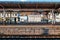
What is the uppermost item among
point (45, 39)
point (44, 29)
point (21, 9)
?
point (21, 9)

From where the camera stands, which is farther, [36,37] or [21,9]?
[21,9]

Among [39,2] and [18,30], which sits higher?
[39,2]

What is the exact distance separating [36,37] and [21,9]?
9.61 metres

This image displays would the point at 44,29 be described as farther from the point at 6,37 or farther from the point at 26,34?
the point at 6,37

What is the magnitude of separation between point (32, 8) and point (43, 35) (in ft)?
33.1

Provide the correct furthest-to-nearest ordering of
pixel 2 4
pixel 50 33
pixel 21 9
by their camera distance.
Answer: pixel 21 9, pixel 2 4, pixel 50 33

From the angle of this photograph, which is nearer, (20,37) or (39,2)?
(20,37)

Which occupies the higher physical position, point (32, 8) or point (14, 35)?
point (32, 8)

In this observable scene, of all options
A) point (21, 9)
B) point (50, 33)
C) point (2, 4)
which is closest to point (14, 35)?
point (50, 33)

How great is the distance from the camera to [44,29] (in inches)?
589

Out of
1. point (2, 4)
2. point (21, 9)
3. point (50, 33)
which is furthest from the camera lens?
Result: point (21, 9)

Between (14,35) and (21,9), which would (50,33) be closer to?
(14,35)

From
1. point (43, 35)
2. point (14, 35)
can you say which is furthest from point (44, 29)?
point (14, 35)

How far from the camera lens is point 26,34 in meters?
14.7
